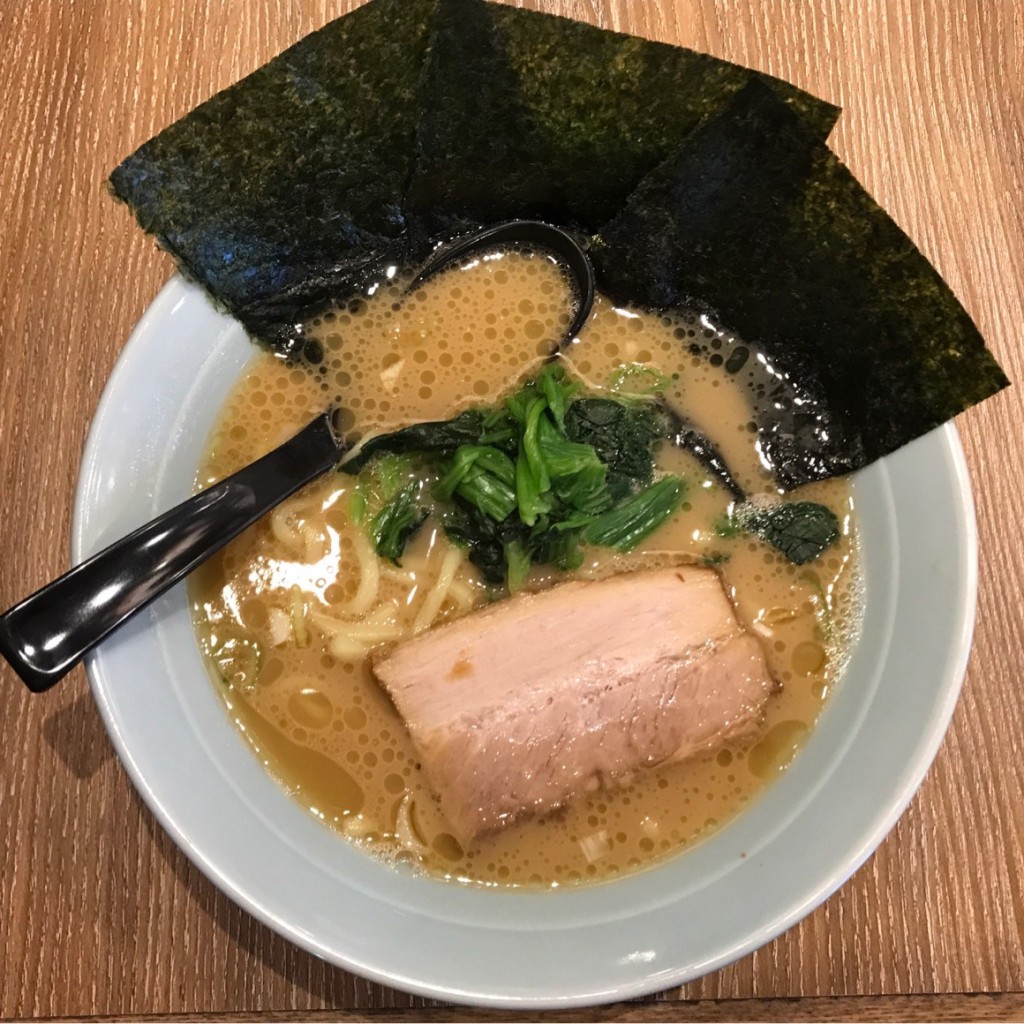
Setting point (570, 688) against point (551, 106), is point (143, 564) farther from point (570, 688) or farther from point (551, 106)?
point (551, 106)

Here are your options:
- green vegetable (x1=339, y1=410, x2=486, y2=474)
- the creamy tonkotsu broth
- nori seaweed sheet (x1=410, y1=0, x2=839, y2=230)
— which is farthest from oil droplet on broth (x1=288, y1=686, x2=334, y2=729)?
nori seaweed sheet (x1=410, y1=0, x2=839, y2=230)

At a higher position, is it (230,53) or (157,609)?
(230,53)

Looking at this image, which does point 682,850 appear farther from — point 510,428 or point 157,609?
point 157,609

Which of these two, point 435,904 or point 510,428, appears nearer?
point 435,904

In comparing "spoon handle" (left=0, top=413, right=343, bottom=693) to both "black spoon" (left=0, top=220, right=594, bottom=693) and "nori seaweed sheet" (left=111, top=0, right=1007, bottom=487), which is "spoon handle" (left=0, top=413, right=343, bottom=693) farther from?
"nori seaweed sheet" (left=111, top=0, right=1007, bottom=487)

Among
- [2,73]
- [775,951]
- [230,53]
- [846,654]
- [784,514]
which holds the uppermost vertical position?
[2,73]

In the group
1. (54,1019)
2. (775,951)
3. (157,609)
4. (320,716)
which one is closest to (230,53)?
(157,609)
